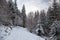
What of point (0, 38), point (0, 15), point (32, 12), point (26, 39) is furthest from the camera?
point (32, 12)

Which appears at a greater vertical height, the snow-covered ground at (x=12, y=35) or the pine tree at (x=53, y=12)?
the pine tree at (x=53, y=12)

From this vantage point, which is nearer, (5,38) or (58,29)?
(58,29)

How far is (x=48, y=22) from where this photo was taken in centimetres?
3189

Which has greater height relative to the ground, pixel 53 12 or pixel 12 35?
pixel 53 12

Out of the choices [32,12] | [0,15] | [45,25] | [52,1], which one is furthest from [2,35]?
[32,12]

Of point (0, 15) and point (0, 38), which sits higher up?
point (0, 15)

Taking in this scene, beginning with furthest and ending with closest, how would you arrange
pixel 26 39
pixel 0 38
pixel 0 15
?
1. pixel 0 15
2. pixel 26 39
3. pixel 0 38

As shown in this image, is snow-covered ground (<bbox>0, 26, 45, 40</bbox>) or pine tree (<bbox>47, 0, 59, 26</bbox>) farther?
pine tree (<bbox>47, 0, 59, 26</bbox>)

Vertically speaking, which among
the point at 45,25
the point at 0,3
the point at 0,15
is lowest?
the point at 45,25

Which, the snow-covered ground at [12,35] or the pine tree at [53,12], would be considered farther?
the pine tree at [53,12]

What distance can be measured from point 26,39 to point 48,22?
18.0m

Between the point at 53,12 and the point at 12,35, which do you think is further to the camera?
the point at 53,12

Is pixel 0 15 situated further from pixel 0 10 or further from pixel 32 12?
pixel 32 12

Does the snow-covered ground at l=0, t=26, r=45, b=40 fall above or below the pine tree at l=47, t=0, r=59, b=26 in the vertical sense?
below
